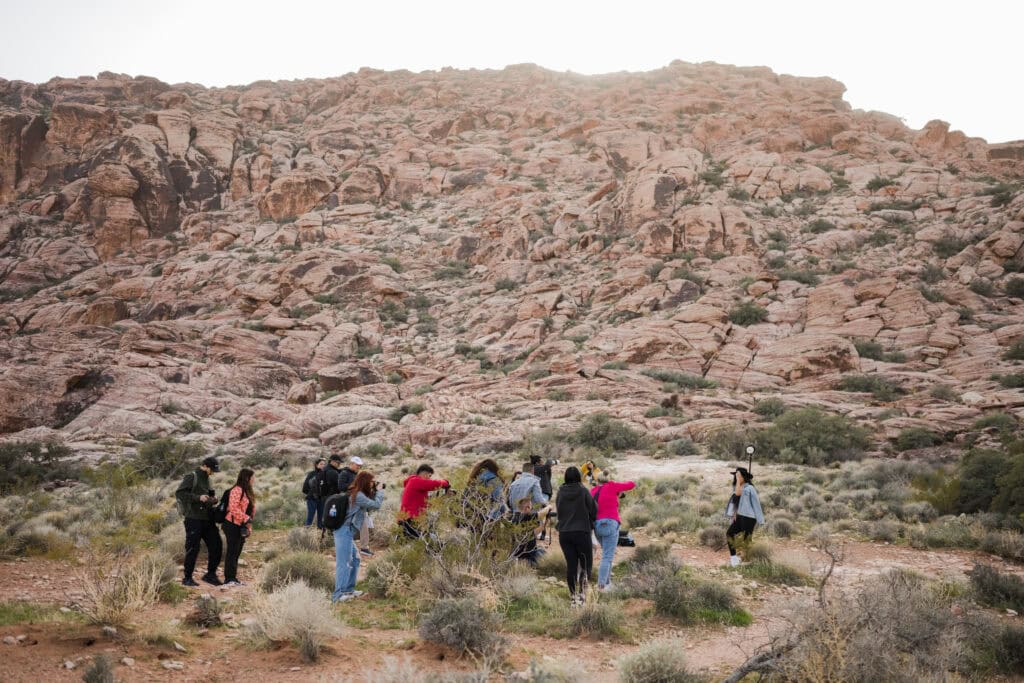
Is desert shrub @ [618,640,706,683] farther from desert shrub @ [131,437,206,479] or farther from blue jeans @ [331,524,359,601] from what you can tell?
desert shrub @ [131,437,206,479]

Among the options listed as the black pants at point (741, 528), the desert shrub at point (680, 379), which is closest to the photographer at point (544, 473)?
the black pants at point (741, 528)

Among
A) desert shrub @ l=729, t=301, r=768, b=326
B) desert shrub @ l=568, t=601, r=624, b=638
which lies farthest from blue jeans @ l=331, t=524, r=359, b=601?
desert shrub @ l=729, t=301, r=768, b=326

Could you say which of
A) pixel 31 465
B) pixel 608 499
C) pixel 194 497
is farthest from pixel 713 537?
pixel 31 465

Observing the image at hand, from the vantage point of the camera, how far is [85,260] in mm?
48125

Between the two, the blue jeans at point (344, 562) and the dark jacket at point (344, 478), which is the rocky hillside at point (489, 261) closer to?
the dark jacket at point (344, 478)

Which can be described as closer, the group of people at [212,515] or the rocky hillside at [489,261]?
the group of people at [212,515]

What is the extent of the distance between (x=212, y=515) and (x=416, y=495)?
284 centimetres

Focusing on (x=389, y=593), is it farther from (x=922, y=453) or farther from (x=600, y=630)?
(x=922, y=453)

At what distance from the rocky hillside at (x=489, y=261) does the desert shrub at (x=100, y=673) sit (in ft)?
56.5

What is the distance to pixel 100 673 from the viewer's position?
13.8 ft

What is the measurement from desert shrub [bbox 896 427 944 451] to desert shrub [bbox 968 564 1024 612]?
44.2ft

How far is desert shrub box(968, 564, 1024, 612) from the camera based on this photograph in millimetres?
7105

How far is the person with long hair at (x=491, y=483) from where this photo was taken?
7.95 metres

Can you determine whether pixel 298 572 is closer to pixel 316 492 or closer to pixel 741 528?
pixel 316 492
